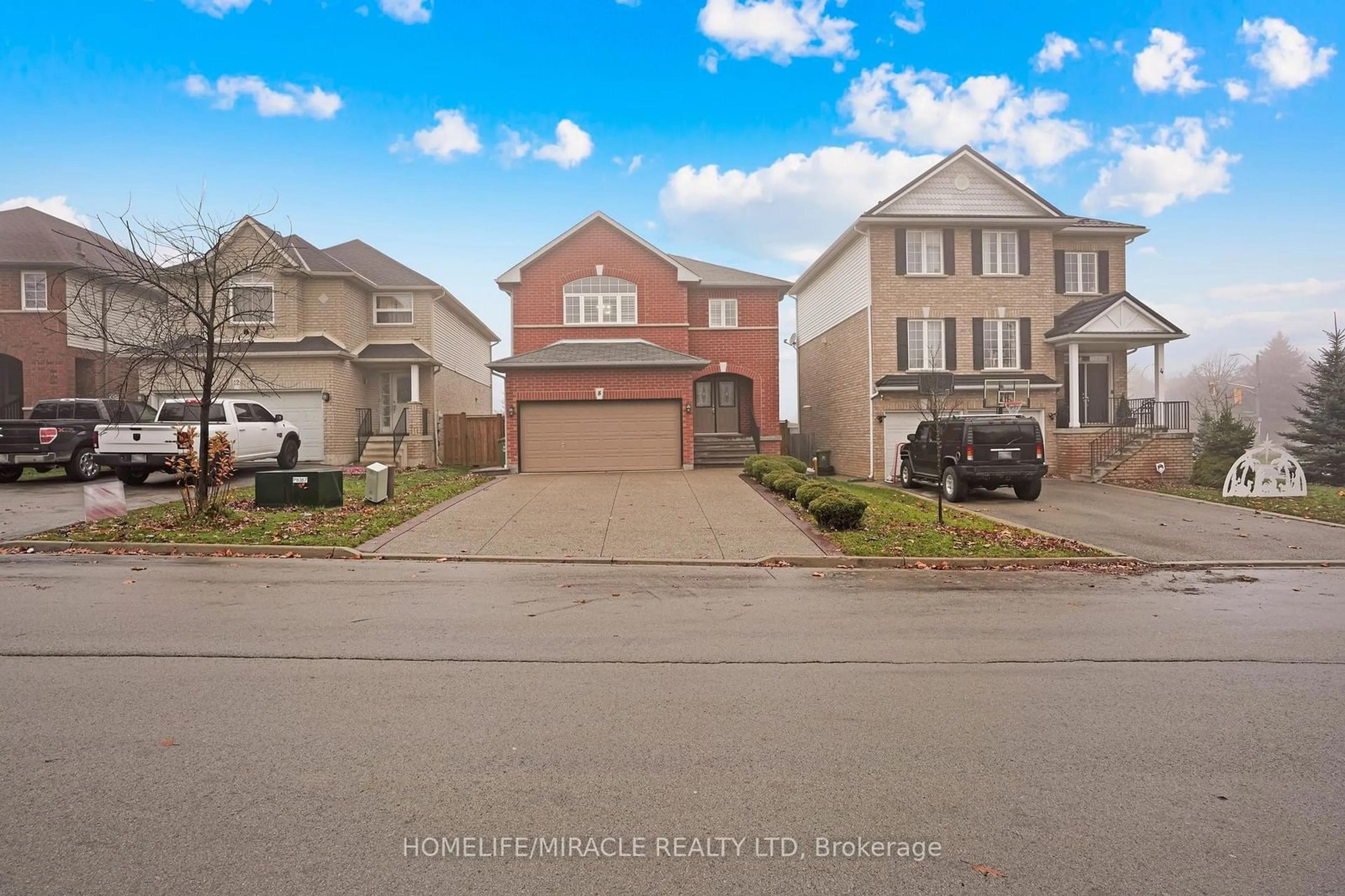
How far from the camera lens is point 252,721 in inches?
179

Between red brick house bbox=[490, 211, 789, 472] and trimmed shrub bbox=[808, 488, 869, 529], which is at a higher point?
red brick house bbox=[490, 211, 789, 472]

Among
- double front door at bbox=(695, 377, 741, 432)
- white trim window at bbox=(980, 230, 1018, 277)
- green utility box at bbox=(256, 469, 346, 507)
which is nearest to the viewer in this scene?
green utility box at bbox=(256, 469, 346, 507)

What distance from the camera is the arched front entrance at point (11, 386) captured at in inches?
1021

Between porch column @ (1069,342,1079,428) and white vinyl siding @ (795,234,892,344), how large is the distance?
248 inches

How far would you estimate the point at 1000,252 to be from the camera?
2523 cm

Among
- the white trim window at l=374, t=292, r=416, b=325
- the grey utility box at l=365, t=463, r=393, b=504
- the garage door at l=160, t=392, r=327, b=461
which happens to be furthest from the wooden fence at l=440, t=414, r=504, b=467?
the grey utility box at l=365, t=463, r=393, b=504

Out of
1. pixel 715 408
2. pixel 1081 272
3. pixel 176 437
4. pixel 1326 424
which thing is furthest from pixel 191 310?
pixel 1326 424

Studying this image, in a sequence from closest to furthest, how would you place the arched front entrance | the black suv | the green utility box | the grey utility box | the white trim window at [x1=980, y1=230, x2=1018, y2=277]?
the green utility box < the grey utility box < the black suv < the white trim window at [x1=980, y1=230, x2=1018, y2=277] < the arched front entrance

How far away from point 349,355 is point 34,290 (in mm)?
10450

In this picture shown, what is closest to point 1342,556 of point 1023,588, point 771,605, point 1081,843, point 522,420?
point 1023,588

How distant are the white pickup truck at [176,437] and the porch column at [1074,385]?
2313 centimetres

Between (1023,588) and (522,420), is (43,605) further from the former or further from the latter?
(522,420)

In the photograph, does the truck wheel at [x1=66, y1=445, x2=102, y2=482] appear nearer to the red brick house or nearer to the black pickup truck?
the black pickup truck

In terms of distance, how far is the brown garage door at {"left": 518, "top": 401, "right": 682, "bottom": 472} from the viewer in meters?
24.0
